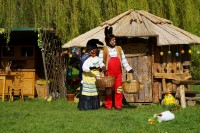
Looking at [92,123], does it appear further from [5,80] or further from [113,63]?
[5,80]

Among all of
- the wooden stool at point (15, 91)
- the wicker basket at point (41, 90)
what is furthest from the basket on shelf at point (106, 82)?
the wicker basket at point (41, 90)

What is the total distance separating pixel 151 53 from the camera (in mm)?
12953

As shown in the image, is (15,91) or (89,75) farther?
(15,91)

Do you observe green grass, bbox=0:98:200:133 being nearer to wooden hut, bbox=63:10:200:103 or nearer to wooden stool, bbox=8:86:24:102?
wooden hut, bbox=63:10:200:103

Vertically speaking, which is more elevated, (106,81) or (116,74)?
(116,74)

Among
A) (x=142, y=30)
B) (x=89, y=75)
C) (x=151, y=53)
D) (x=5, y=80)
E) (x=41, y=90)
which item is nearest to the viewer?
(x=89, y=75)

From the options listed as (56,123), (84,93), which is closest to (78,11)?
(84,93)

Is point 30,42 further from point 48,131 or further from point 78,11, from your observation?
point 48,131

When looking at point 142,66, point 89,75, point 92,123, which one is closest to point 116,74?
point 89,75

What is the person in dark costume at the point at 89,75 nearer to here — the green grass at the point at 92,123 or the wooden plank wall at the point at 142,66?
the green grass at the point at 92,123

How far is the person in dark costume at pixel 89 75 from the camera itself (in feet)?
35.9

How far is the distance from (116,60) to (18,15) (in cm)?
513

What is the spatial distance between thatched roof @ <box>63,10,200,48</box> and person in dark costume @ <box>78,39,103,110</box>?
5.50 feet

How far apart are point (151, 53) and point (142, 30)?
82 centimetres
